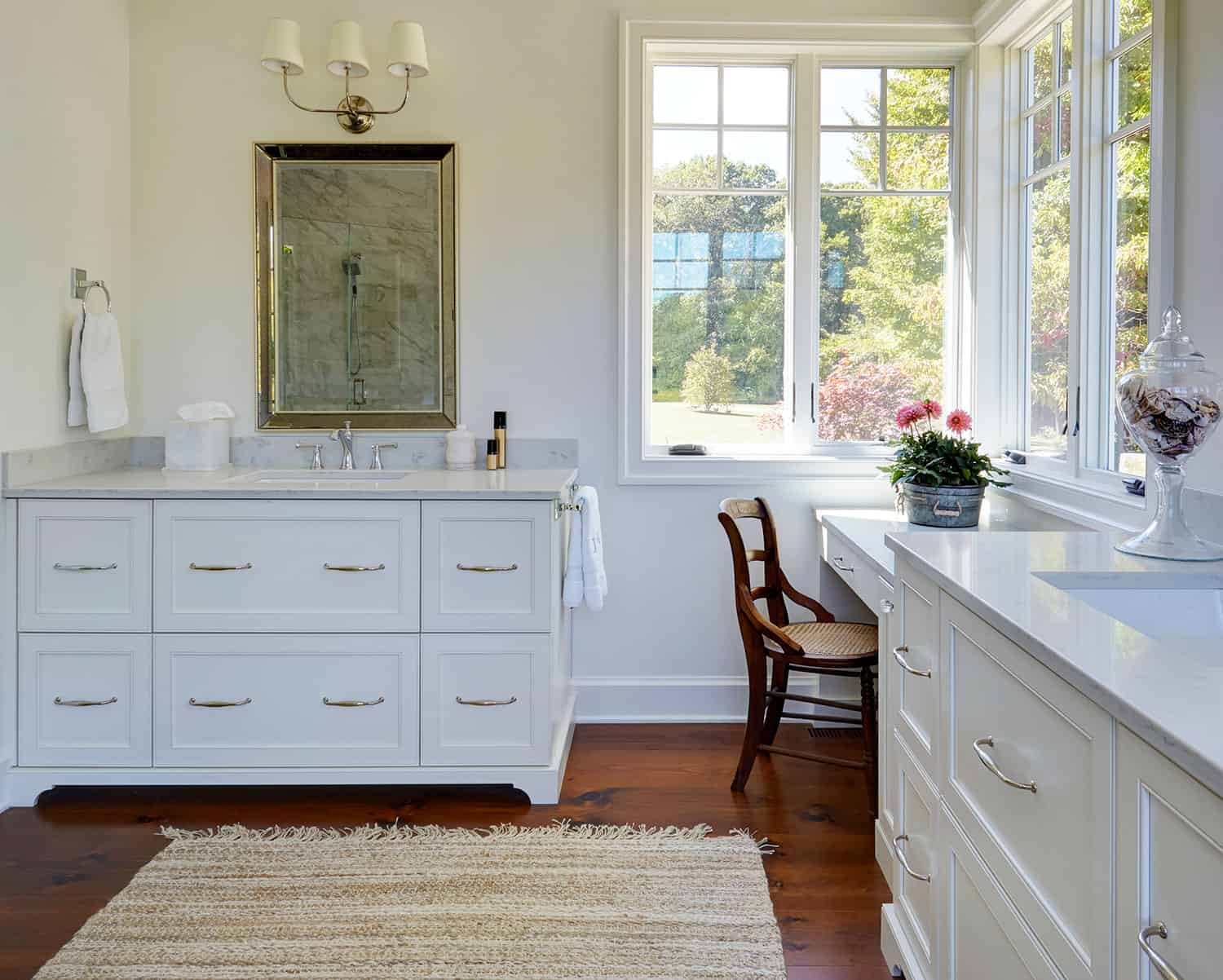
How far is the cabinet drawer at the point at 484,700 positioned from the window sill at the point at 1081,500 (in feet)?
4.80

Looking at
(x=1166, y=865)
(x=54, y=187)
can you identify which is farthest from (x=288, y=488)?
(x=1166, y=865)

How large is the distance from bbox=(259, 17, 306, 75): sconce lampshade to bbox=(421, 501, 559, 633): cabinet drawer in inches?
61.0

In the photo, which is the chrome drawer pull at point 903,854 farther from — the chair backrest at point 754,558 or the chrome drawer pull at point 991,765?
the chair backrest at point 754,558

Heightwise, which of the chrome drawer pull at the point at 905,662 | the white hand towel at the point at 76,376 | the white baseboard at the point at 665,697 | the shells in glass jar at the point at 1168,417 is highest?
the white hand towel at the point at 76,376

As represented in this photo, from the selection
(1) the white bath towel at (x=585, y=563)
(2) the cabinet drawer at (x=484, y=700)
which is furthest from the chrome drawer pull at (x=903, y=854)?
(1) the white bath towel at (x=585, y=563)

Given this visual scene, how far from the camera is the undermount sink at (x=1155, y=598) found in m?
1.50

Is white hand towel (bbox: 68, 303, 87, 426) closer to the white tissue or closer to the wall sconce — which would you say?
the white tissue

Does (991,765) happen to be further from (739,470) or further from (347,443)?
(347,443)

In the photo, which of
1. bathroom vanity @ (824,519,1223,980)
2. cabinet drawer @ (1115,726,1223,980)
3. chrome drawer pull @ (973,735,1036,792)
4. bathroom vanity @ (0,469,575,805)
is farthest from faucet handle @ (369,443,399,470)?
cabinet drawer @ (1115,726,1223,980)

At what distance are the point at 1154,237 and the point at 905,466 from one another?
3.28 ft

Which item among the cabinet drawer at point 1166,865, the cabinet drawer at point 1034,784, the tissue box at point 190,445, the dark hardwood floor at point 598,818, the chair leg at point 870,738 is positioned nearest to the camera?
the cabinet drawer at point 1166,865

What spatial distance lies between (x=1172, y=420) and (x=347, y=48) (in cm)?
265

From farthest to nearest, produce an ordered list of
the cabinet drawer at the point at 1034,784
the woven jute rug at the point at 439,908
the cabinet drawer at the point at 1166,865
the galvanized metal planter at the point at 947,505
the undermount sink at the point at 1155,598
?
1. the galvanized metal planter at the point at 947,505
2. the woven jute rug at the point at 439,908
3. the undermount sink at the point at 1155,598
4. the cabinet drawer at the point at 1034,784
5. the cabinet drawer at the point at 1166,865

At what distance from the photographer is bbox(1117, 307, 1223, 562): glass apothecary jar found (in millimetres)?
1729
